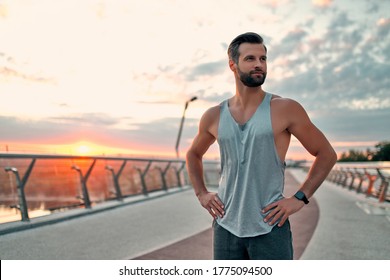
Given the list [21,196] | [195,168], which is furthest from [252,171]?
[21,196]

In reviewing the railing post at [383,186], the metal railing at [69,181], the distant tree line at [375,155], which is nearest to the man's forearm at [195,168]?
the metal railing at [69,181]

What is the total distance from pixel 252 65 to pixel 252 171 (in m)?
0.57

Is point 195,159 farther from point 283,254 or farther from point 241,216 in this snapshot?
point 283,254

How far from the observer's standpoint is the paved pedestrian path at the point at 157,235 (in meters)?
5.70

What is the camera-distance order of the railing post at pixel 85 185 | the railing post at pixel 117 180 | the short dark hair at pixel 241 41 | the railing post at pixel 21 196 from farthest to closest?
1. the railing post at pixel 117 180
2. the railing post at pixel 85 185
3. the railing post at pixel 21 196
4. the short dark hair at pixel 241 41

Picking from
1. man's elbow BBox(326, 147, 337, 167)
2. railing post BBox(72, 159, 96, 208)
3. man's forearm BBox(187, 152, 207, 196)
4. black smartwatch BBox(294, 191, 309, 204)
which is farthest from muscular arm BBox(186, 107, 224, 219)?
railing post BBox(72, 159, 96, 208)

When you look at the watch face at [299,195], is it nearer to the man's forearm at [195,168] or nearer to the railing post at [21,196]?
the man's forearm at [195,168]

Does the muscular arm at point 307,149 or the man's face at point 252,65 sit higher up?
the man's face at point 252,65

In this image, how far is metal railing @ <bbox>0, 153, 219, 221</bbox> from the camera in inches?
304

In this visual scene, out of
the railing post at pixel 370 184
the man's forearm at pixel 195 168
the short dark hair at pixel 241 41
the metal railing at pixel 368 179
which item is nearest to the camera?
the short dark hair at pixel 241 41

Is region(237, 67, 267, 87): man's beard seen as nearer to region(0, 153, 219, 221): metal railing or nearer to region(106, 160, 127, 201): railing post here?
region(0, 153, 219, 221): metal railing

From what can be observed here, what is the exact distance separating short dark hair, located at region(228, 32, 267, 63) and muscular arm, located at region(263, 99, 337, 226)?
1.21 feet

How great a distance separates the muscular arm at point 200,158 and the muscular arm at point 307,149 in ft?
1.06

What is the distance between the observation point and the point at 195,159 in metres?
2.80
